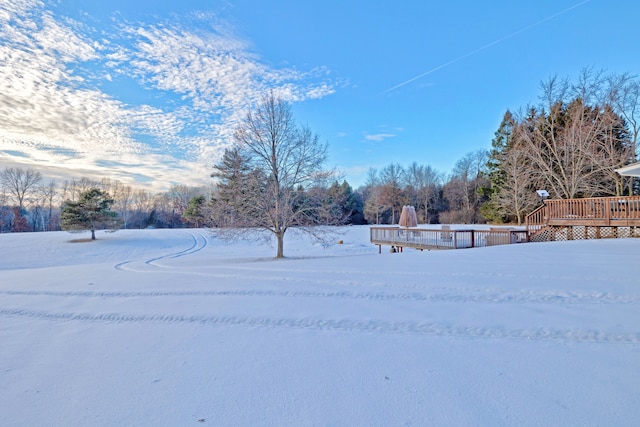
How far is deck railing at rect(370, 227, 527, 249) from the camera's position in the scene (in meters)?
13.0

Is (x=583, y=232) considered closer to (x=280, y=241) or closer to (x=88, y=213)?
(x=280, y=241)

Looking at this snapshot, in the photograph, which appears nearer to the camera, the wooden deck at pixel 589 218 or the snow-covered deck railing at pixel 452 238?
the wooden deck at pixel 589 218

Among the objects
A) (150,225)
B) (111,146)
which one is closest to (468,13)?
(111,146)

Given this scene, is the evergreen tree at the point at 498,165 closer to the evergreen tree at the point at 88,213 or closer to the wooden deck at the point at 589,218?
the wooden deck at the point at 589,218

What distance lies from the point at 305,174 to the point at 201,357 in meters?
11.5

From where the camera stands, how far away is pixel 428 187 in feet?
139

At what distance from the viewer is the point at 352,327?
3.31m

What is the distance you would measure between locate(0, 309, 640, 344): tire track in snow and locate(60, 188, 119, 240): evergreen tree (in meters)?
24.1

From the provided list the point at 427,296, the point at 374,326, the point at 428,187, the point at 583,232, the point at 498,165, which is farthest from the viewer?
the point at 428,187

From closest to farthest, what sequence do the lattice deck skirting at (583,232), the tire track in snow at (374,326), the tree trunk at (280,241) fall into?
the tire track in snow at (374,326) → the lattice deck skirting at (583,232) → the tree trunk at (280,241)

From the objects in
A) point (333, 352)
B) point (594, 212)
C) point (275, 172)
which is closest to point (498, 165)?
point (594, 212)

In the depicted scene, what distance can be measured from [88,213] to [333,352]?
1099 inches

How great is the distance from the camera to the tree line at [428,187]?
1356 cm

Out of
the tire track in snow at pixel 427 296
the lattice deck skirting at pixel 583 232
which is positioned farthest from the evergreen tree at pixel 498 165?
the tire track in snow at pixel 427 296
